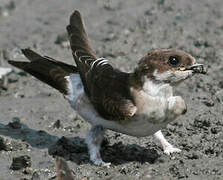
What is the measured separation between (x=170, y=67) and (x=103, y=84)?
27.9 inches

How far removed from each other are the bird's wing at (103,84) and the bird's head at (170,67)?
11.9 inches

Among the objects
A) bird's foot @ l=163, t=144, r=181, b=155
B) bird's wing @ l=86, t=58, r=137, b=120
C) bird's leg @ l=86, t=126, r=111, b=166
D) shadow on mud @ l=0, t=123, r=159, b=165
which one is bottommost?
shadow on mud @ l=0, t=123, r=159, b=165

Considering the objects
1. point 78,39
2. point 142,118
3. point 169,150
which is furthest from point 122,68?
point 142,118

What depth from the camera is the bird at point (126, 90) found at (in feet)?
15.8

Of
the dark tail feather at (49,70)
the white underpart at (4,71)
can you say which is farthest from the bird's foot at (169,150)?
the white underpart at (4,71)

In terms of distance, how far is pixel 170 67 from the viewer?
4.77 metres

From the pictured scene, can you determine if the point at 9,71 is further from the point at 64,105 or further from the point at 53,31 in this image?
the point at 53,31

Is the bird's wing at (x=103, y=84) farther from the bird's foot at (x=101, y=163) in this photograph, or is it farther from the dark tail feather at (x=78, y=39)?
the bird's foot at (x=101, y=163)

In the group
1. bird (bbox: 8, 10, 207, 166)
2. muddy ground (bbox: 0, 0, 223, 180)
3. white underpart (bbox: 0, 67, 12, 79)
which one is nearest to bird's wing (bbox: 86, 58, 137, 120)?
bird (bbox: 8, 10, 207, 166)

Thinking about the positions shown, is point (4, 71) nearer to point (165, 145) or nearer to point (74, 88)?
point (74, 88)

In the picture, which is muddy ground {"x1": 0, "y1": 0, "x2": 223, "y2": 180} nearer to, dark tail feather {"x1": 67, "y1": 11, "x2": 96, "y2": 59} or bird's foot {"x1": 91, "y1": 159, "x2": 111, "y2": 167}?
bird's foot {"x1": 91, "y1": 159, "x2": 111, "y2": 167}

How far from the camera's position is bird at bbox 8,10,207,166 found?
15.8ft

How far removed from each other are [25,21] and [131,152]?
5194 millimetres

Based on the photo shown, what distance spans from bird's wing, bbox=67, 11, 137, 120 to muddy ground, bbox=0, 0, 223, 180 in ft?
1.73
